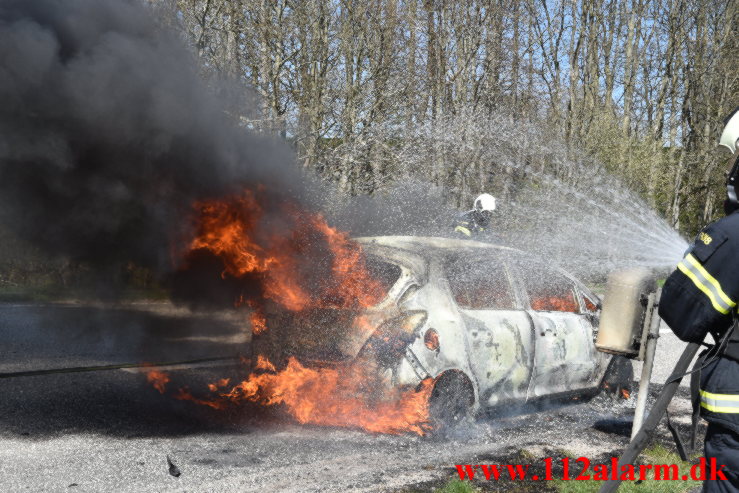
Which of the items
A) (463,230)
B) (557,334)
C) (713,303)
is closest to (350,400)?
(557,334)

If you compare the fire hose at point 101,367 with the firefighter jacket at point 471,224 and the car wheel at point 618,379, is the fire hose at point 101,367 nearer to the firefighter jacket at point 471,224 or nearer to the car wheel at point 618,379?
the firefighter jacket at point 471,224

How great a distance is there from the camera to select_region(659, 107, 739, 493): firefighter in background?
8.60 ft

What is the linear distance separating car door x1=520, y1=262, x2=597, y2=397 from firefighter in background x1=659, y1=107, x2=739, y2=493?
3510 millimetres

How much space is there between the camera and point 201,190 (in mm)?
5789

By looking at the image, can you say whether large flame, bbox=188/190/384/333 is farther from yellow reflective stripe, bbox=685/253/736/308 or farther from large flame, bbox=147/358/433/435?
A: yellow reflective stripe, bbox=685/253/736/308

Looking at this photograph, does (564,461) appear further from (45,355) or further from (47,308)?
(47,308)

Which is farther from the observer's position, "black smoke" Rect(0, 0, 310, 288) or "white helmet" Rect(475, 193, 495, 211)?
"white helmet" Rect(475, 193, 495, 211)

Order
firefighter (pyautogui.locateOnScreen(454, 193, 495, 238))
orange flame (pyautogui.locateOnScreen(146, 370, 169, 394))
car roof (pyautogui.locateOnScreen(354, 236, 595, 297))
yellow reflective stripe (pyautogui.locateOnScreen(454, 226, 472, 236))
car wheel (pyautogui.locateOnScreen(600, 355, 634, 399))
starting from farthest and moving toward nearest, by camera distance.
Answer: firefighter (pyautogui.locateOnScreen(454, 193, 495, 238)) → yellow reflective stripe (pyautogui.locateOnScreen(454, 226, 472, 236)) → car wheel (pyautogui.locateOnScreen(600, 355, 634, 399)) → orange flame (pyautogui.locateOnScreen(146, 370, 169, 394)) → car roof (pyautogui.locateOnScreen(354, 236, 595, 297))

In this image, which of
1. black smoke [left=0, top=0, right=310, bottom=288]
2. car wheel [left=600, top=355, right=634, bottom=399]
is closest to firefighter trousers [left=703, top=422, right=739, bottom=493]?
black smoke [left=0, top=0, right=310, bottom=288]

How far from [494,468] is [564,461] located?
1.73 ft

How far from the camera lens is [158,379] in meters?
7.39

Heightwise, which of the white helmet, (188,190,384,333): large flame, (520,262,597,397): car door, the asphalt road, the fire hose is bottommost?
the fire hose

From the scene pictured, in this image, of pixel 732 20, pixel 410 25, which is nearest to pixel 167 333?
pixel 410 25

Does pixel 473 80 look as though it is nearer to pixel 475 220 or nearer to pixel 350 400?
pixel 475 220
